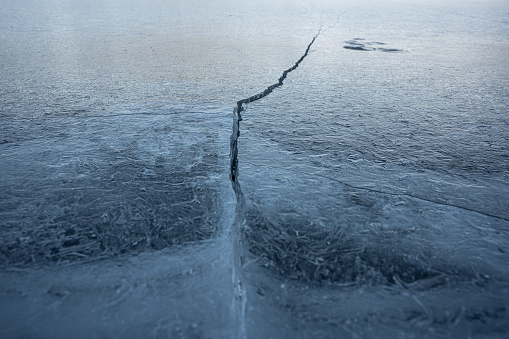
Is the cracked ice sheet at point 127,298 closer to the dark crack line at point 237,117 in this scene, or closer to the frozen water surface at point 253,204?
the frozen water surface at point 253,204

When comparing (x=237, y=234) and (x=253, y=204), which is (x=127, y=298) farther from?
(x=253, y=204)

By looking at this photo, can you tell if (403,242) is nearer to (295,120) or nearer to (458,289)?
(458,289)

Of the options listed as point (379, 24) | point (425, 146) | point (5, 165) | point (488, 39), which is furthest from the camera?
point (379, 24)

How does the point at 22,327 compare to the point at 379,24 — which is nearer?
the point at 22,327

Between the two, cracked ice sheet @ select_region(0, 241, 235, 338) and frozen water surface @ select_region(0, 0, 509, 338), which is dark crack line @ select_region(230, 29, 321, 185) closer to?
frozen water surface @ select_region(0, 0, 509, 338)

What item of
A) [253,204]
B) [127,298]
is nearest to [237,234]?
[253,204]

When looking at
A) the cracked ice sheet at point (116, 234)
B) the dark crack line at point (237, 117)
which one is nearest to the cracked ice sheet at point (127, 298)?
the cracked ice sheet at point (116, 234)

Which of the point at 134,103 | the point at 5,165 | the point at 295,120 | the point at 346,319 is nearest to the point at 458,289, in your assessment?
the point at 346,319

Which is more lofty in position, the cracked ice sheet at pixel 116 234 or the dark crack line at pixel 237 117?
the dark crack line at pixel 237 117

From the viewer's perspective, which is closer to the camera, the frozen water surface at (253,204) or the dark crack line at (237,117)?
the frozen water surface at (253,204)
